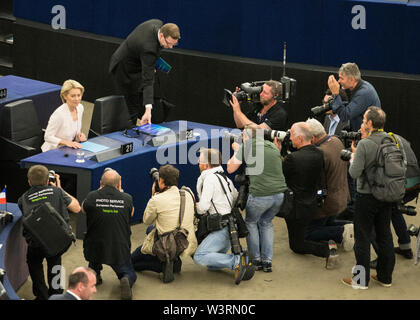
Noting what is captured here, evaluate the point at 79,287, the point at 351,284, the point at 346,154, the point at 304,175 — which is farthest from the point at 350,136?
the point at 79,287

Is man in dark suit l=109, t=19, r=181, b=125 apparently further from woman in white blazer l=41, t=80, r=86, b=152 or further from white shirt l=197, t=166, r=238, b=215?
white shirt l=197, t=166, r=238, b=215

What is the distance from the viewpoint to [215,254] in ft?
24.8

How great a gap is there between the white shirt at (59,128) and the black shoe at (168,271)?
77.0 inches

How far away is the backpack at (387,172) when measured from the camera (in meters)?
7.02

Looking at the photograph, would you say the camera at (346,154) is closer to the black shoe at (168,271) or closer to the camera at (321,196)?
the camera at (321,196)

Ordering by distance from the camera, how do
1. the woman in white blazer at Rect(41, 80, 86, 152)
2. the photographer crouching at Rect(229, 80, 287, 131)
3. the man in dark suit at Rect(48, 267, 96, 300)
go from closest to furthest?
the man in dark suit at Rect(48, 267, 96, 300) < the woman in white blazer at Rect(41, 80, 86, 152) < the photographer crouching at Rect(229, 80, 287, 131)

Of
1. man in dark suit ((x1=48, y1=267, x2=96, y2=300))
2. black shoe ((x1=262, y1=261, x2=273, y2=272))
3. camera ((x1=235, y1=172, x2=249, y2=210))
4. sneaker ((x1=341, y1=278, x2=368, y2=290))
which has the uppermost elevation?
camera ((x1=235, y1=172, x2=249, y2=210))

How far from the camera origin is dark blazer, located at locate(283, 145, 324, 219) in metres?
7.70

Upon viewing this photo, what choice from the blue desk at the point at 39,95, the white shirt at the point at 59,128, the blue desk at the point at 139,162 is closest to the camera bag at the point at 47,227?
the blue desk at the point at 139,162

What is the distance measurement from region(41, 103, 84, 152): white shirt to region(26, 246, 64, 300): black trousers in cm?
197

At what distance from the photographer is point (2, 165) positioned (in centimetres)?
894

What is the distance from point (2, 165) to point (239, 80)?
357 cm

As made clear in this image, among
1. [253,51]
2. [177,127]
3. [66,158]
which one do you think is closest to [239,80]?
[253,51]

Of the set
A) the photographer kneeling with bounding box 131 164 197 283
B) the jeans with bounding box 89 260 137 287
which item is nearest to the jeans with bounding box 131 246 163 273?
the photographer kneeling with bounding box 131 164 197 283
